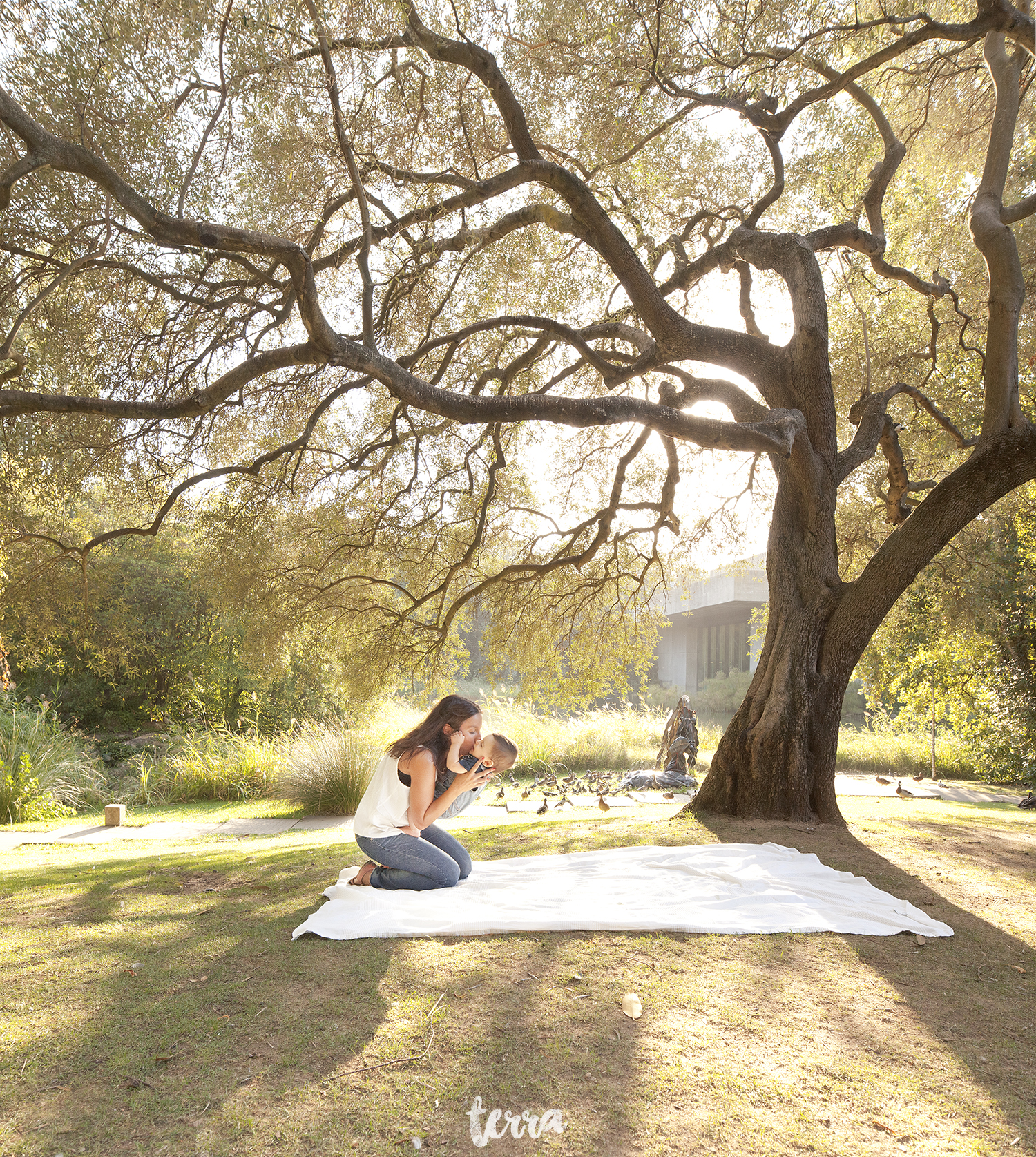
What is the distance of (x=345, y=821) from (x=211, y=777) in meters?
2.97

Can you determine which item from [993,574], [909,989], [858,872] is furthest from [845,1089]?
[993,574]

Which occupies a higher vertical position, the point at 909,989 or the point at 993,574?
the point at 993,574

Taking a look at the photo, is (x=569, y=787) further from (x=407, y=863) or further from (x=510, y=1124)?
(x=510, y=1124)

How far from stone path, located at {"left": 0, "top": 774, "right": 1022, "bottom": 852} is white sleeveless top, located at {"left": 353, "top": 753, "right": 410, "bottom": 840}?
2858 millimetres

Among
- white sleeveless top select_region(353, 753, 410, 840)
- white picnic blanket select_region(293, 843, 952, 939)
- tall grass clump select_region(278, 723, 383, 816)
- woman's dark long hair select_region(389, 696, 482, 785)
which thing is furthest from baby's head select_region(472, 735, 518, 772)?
tall grass clump select_region(278, 723, 383, 816)

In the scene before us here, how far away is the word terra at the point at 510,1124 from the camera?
1823 mm

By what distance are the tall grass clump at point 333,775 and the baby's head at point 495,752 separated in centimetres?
484

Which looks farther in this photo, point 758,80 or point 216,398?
point 758,80

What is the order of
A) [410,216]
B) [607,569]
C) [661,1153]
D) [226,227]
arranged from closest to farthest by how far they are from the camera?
[661,1153] → [226,227] → [410,216] → [607,569]

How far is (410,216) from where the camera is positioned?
559 cm

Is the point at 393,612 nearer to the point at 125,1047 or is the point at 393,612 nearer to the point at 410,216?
the point at 410,216

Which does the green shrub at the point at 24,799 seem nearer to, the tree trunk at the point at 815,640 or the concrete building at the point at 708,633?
the tree trunk at the point at 815,640

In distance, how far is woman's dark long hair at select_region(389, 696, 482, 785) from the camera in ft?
12.4

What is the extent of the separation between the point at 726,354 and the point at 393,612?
142 inches
